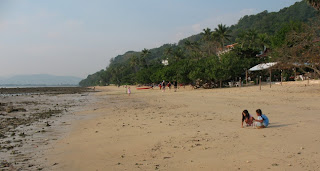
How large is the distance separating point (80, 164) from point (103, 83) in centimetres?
A: 13545

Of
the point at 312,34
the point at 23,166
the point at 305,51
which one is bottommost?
the point at 23,166

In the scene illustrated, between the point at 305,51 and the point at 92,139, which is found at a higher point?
the point at 305,51

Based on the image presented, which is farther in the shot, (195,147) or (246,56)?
(246,56)

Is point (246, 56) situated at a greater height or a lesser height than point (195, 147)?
greater

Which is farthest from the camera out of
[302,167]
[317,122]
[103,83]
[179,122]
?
[103,83]

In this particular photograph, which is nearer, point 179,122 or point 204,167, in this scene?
point 204,167

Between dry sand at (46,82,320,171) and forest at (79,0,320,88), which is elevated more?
forest at (79,0,320,88)

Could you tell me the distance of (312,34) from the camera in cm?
1845

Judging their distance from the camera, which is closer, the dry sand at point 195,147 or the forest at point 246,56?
the dry sand at point 195,147

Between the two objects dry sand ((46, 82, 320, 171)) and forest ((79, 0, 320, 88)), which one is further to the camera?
forest ((79, 0, 320, 88))

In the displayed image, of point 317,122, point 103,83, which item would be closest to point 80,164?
point 317,122

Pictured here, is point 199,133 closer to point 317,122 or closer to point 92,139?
point 92,139

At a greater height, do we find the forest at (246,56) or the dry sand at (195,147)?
the forest at (246,56)

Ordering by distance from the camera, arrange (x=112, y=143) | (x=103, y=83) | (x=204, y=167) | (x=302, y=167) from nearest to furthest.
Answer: (x=302, y=167) → (x=204, y=167) → (x=112, y=143) → (x=103, y=83)
